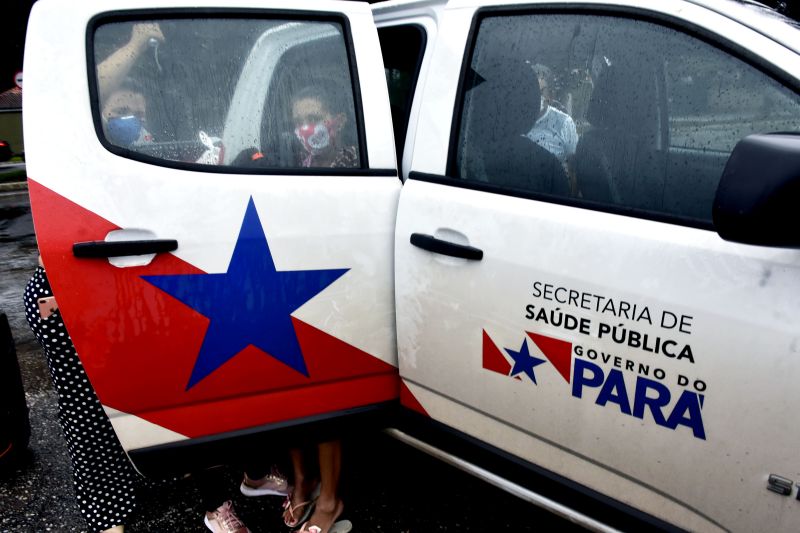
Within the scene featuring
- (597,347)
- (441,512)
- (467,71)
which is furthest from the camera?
(441,512)

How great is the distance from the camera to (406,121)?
2418 mm

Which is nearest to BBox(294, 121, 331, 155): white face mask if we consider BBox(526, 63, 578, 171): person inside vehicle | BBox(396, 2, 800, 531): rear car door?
BBox(396, 2, 800, 531): rear car door

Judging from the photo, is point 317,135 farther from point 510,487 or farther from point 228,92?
point 510,487

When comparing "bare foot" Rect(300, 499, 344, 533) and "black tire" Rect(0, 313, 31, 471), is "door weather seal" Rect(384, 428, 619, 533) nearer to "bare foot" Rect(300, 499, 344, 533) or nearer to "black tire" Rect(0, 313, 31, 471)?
"bare foot" Rect(300, 499, 344, 533)

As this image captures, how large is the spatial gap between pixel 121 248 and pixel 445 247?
90 cm

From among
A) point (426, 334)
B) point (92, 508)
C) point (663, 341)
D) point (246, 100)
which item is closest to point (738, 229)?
point (663, 341)

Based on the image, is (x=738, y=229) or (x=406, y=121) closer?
(x=738, y=229)

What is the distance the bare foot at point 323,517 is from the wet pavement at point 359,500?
0.35ft

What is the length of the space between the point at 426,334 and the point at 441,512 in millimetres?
974

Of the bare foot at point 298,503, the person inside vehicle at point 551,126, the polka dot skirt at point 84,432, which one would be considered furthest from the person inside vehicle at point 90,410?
the person inside vehicle at point 551,126

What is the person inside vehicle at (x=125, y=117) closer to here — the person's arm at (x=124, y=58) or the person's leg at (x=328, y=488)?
the person's arm at (x=124, y=58)

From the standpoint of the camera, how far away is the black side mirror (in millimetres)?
1283

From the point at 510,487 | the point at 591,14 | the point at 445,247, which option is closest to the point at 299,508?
the point at 510,487

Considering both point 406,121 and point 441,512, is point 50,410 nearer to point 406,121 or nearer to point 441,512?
point 441,512
